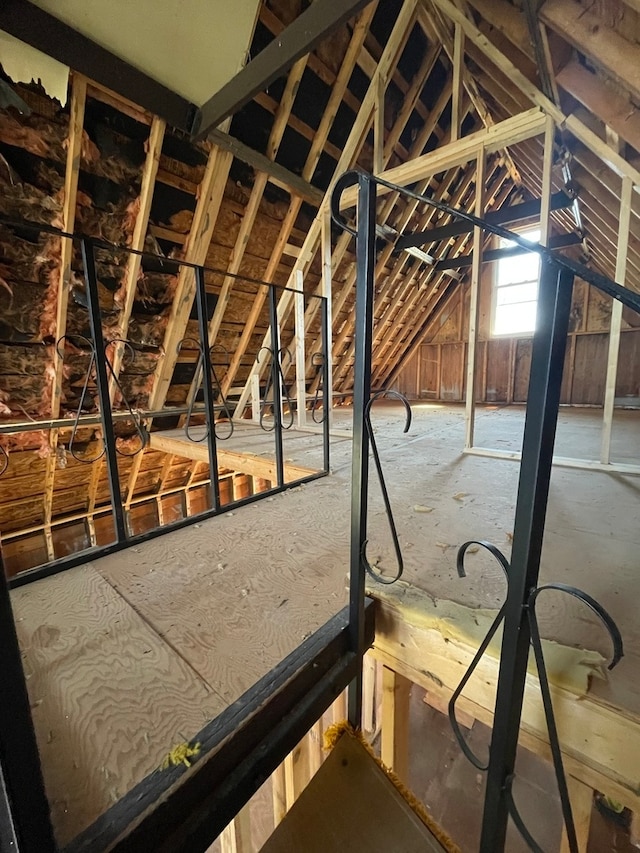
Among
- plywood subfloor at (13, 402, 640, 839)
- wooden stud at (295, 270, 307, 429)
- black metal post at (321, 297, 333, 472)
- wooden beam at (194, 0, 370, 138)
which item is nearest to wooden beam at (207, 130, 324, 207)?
wooden beam at (194, 0, 370, 138)

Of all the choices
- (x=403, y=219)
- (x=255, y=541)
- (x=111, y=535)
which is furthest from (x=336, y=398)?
(x=255, y=541)

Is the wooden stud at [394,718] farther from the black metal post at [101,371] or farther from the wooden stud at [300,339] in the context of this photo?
the wooden stud at [300,339]

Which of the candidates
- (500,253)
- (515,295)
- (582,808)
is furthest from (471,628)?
(515,295)

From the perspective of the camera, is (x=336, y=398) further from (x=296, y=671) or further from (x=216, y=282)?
(x=296, y=671)

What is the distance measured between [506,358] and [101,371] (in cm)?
726

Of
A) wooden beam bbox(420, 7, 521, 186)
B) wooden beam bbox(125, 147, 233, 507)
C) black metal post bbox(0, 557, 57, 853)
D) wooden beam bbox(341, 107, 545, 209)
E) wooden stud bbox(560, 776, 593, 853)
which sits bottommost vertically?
wooden stud bbox(560, 776, 593, 853)

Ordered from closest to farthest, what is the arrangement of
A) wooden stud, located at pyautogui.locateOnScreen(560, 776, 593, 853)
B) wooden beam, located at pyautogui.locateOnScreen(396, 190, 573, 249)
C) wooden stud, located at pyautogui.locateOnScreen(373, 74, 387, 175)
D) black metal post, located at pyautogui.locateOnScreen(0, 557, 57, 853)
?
black metal post, located at pyautogui.locateOnScreen(0, 557, 57, 853) → wooden stud, located at pyautogui.locateOnScreen(560, 776, 593, 853) → wooden stud, located at pyautogui.locateOnScreen(373, 74, 387, 175) → wooden beam, located at pyautogui.locateOnScreen(396, 190, 573, 249)

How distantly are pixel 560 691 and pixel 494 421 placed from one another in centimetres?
435

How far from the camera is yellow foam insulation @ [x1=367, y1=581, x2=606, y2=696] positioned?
0.82 m

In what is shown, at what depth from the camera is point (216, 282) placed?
3354 millimetres

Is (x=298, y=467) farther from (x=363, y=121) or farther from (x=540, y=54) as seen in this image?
(x=363, y=121)

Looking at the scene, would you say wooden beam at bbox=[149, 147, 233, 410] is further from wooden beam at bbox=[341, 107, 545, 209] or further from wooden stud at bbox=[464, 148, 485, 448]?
wooden stud at bbox=[464, 148, 485, 448]

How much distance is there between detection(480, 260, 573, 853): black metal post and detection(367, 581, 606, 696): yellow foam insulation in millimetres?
277

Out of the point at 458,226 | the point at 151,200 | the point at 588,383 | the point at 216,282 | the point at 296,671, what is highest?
the point at 458,226
